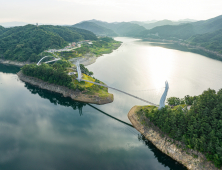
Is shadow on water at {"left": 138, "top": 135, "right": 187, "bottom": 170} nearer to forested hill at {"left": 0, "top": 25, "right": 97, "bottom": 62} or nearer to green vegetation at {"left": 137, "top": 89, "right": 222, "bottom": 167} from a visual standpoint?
green vegetation at {"left": 137, "top": 89, "right": 222, "bottom": 167}

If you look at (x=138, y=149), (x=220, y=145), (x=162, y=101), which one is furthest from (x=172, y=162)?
(x=162, y=101)

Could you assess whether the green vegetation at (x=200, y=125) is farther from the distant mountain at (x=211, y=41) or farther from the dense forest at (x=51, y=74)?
Answer: the distant mountain at (x=211, y=41)

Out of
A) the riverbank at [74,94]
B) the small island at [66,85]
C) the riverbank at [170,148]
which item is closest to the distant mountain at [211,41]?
the small island at [66,85]

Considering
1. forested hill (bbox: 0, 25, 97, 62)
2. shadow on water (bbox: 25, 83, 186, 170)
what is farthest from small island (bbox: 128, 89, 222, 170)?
forested hill (bbox: 0, 25, 97, 62)

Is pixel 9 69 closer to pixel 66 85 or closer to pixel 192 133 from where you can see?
pixel 66 85

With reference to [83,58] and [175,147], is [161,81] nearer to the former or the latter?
[175,147]

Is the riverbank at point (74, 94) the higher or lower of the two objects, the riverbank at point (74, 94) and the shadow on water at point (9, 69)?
the lower
